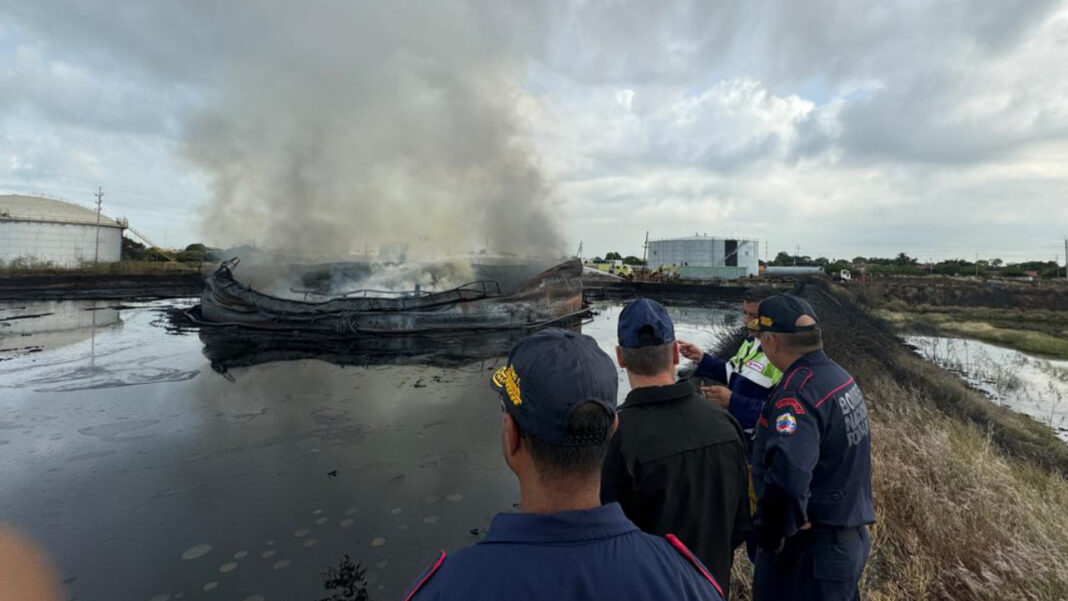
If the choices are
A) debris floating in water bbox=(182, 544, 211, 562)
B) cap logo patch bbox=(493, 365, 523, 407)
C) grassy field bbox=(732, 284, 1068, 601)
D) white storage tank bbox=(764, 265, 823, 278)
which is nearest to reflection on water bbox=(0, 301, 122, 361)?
debris floating in water bbox=(182, 544, 211, 562)

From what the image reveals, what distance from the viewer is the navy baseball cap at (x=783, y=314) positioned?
2.85m

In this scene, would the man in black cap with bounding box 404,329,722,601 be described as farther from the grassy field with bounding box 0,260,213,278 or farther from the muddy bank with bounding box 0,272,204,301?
the grassy field with bounding box 0,260,213,278

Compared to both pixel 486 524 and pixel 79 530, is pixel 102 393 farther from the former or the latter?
pixel 486 524

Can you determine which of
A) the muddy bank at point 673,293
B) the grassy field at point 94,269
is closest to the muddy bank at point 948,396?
the muddy bank at point 673,293

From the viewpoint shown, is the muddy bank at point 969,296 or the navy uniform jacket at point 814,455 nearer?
the navy uniform jacket at point 814,455

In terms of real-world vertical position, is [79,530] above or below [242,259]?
below

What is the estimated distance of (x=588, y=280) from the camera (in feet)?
181

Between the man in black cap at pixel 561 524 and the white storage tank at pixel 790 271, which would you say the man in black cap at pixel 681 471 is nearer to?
the man in black cap at pixel 561 524

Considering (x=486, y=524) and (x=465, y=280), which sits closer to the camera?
(x=486, y=524)

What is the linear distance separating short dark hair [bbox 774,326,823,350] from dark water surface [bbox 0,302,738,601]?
3.95m

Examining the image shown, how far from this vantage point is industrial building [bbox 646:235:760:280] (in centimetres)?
6469

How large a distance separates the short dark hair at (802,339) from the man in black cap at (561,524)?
190cm

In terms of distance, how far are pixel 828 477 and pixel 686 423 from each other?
3.30ft

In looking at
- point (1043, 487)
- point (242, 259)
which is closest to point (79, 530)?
point (1043, 487)
